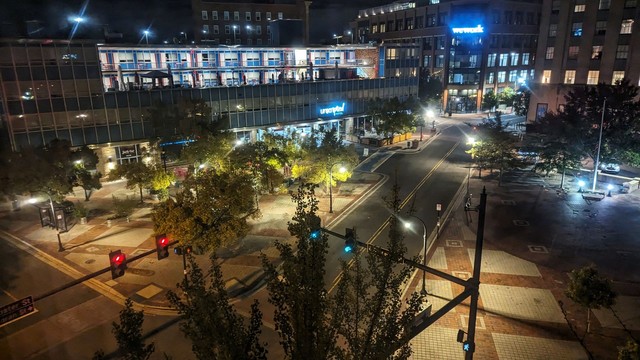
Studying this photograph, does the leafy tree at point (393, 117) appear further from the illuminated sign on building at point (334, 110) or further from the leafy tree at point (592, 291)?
the leafy tree at point (592, 291)

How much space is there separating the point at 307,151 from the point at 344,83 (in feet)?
104

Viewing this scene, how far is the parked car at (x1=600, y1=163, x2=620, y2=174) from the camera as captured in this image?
48053 mm

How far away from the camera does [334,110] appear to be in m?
65.5

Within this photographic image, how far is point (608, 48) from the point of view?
6119 centimetres

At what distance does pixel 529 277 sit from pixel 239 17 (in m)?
97.3

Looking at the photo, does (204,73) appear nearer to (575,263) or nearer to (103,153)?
(103,153)

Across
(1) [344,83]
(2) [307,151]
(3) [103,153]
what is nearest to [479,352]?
(2) [307,151]

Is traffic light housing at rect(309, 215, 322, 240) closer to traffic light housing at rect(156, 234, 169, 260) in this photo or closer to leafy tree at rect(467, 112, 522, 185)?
traffic light housing at rect(156, 234, 169, 260)

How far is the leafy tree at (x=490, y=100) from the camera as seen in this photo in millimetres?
99562

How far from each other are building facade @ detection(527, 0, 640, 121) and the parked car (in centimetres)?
1675

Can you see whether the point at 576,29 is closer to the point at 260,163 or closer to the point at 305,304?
the point at 260,163

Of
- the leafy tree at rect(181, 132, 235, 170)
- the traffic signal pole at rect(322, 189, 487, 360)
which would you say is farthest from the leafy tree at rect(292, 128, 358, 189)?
the traffic signal pole at rect(322, 189, 487, 360)

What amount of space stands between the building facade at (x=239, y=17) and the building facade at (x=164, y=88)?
29395 millimetres

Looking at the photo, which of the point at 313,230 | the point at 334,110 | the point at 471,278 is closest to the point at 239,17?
the point at 334,110
